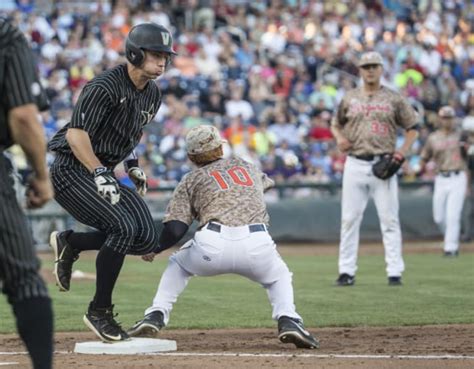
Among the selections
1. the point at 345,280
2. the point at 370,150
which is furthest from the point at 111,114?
the point at 345,280

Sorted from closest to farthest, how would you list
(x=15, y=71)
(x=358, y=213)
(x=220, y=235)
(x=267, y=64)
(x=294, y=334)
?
(x=15, y=71)
(x=294, y=334)
(x=220, y=235)
(x=358, y=213)
(x=267, y=64)

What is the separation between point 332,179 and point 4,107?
1568cm

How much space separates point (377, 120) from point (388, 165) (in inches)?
20.7

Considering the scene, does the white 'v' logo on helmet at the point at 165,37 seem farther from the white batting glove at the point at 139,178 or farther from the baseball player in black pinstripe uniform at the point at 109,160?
the white batting glove at the point at 139,178

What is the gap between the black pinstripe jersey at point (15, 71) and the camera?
4910 mm

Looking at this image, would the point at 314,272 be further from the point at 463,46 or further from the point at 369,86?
the point at 463,46

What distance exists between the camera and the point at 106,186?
22.0 feet

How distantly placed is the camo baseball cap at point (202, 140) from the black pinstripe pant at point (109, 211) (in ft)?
1.63

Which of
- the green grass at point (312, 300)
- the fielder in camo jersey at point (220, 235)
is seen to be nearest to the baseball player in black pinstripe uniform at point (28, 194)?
the fielder in camo jersey at point (220, 235)

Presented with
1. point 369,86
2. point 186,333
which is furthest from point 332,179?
point 186,333

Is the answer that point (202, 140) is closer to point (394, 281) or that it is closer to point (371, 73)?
point (371, 73)

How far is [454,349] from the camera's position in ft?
23.3

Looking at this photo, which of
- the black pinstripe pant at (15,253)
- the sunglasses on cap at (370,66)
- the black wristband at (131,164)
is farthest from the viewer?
the sunglasses on cap at (370,66)

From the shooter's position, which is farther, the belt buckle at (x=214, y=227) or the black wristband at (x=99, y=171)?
the belt buckle at (x=214, y=227)
